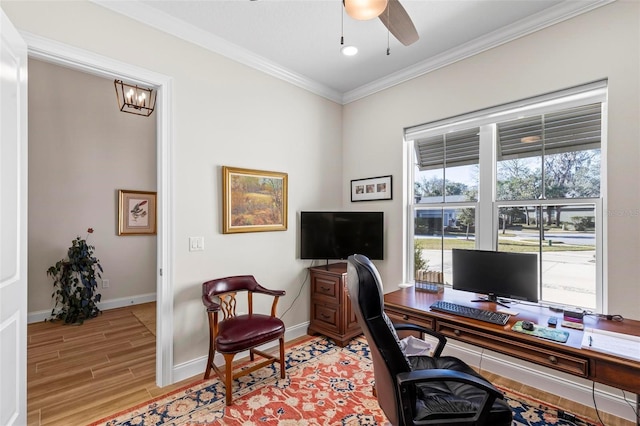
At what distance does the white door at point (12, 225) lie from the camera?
62.7 inches

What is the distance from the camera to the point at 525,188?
258 cm

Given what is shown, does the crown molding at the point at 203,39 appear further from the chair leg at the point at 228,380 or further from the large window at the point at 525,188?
the chair leg at the point at 228,380

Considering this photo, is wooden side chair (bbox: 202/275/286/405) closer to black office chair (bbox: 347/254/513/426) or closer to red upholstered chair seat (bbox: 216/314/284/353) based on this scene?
red upholstered chair seat (bbox: 216/314/284/353)

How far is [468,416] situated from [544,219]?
73.6 inches

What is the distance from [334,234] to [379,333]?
2022mm

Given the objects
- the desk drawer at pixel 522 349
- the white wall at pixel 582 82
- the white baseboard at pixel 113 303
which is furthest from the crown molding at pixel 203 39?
the white baseboard at pixel 113 303

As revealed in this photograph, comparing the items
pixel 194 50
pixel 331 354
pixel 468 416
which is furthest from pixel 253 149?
pixel 468 416

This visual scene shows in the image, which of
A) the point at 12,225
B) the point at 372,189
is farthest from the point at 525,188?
the point at 12,225

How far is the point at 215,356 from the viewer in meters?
2.71

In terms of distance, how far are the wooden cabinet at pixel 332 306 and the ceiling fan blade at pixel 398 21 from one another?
222 centimetres

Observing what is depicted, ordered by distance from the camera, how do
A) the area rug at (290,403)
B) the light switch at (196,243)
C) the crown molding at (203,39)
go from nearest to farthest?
1. the area rug at (290,403)
2. the crown molding at (203,39)
3. the light switch at (196,243)

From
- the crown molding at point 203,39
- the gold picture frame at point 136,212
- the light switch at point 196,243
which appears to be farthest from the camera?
the gold picture frame at point 136,212

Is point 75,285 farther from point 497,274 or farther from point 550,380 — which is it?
point 550,380

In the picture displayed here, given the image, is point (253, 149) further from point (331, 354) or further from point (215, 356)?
point (331, 354)
